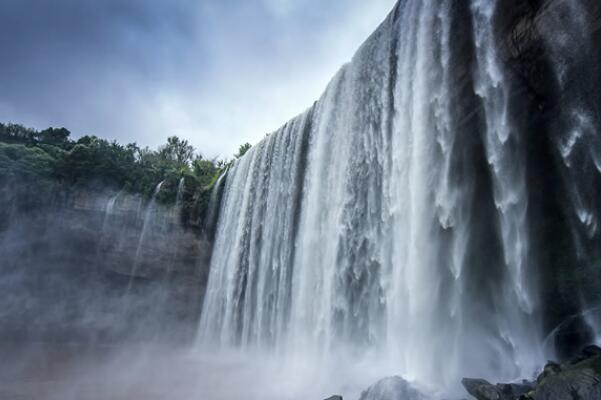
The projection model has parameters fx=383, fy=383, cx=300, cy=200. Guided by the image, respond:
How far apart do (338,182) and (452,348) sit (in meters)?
6.70

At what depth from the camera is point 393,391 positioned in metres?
5.71

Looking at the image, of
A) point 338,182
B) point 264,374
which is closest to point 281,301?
point 264,374

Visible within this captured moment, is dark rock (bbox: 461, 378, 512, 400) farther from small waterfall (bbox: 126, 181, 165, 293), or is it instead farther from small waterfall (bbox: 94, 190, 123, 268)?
small waterfall (bbox: 94, 190, 123, 268)

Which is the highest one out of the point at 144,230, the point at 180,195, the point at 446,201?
the point at 180,195

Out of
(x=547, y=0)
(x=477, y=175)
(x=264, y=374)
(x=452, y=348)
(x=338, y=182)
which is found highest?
(x=547, y=0)

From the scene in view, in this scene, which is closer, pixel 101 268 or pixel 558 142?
pixel 558 142

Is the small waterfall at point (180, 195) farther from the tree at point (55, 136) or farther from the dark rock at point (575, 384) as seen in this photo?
the dark rock at point (575, 384)

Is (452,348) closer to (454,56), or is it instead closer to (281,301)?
(454,56)

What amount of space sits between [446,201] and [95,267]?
19991mm

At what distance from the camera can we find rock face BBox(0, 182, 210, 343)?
20562 mm

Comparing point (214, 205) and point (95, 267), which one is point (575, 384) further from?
point (95, 267)

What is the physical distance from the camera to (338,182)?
13.5m

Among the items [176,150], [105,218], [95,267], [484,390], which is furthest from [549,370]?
[176,150]

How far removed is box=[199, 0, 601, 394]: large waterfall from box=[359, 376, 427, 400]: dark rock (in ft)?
4.06
